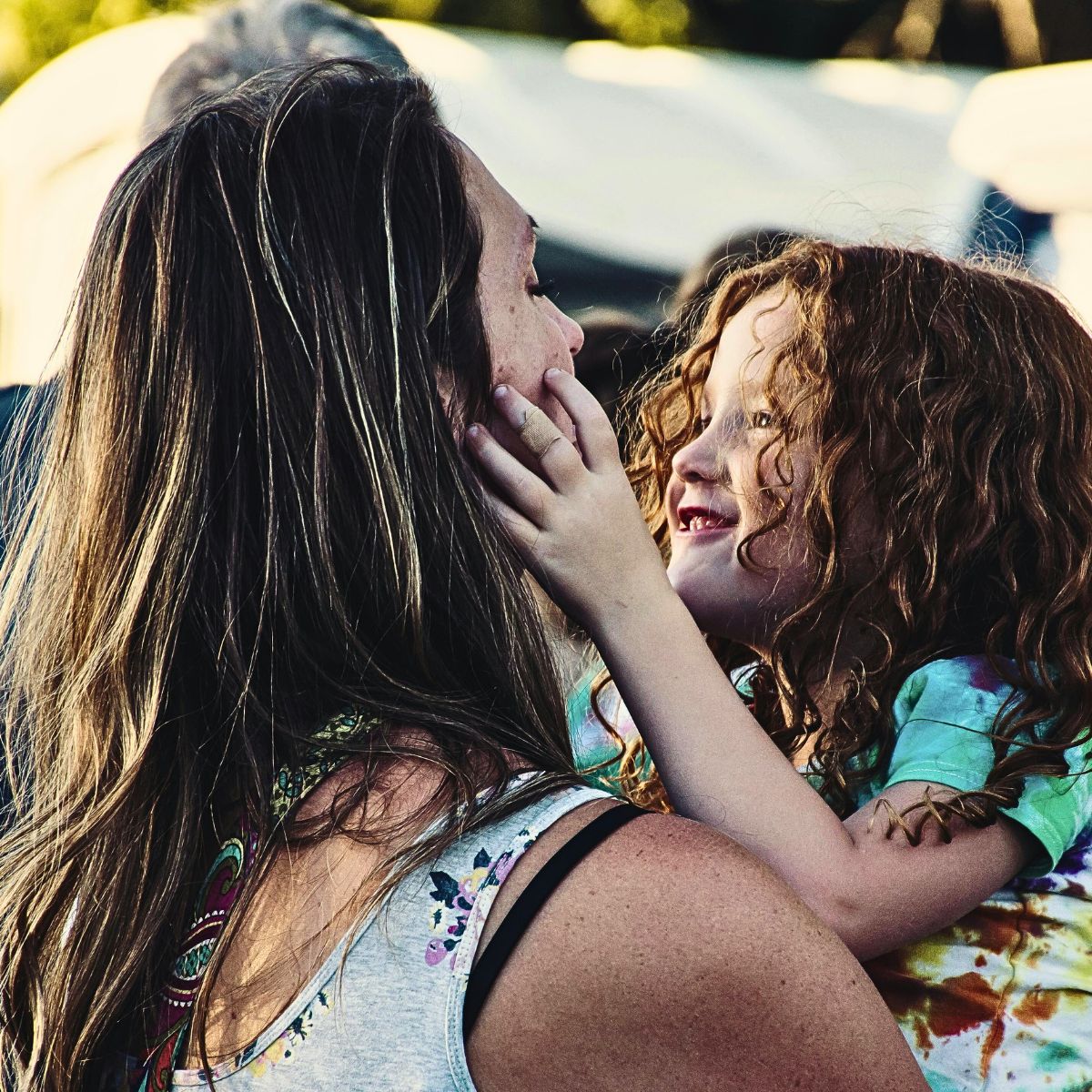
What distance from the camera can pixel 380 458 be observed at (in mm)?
1371

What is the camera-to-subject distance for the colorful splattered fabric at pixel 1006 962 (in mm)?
1669

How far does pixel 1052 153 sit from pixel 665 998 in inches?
147

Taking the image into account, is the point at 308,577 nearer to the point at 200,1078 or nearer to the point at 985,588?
the point at 200,1078

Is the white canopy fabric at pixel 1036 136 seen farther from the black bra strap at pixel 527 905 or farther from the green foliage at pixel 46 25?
the green foliage at pixel 46 25

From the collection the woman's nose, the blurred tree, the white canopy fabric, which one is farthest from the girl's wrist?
the blurred tree

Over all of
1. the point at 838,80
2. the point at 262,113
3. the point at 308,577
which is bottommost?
the point at 838,80

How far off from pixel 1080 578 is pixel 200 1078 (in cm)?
138

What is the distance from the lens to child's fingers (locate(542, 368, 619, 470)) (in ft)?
5.47

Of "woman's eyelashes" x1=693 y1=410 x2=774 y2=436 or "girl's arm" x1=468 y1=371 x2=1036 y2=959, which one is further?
"woman's eyelashes" x1=693 y1=410 x2=774 y2=436

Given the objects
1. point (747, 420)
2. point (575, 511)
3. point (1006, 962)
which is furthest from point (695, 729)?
point (747, 420)

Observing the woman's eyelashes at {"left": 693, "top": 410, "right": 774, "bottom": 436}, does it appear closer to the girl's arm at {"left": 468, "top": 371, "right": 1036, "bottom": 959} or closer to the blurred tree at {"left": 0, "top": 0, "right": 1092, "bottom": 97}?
the girl's arm at {"left": 468, "top": 371, "right": 1036, "bottom": 959}

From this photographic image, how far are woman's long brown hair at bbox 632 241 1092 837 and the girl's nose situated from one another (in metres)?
0.10

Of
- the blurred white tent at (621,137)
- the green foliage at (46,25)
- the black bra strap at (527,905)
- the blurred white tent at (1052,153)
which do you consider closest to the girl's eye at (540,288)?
the black bra strap at (527,905)

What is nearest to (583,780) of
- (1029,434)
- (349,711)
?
(349,711)
